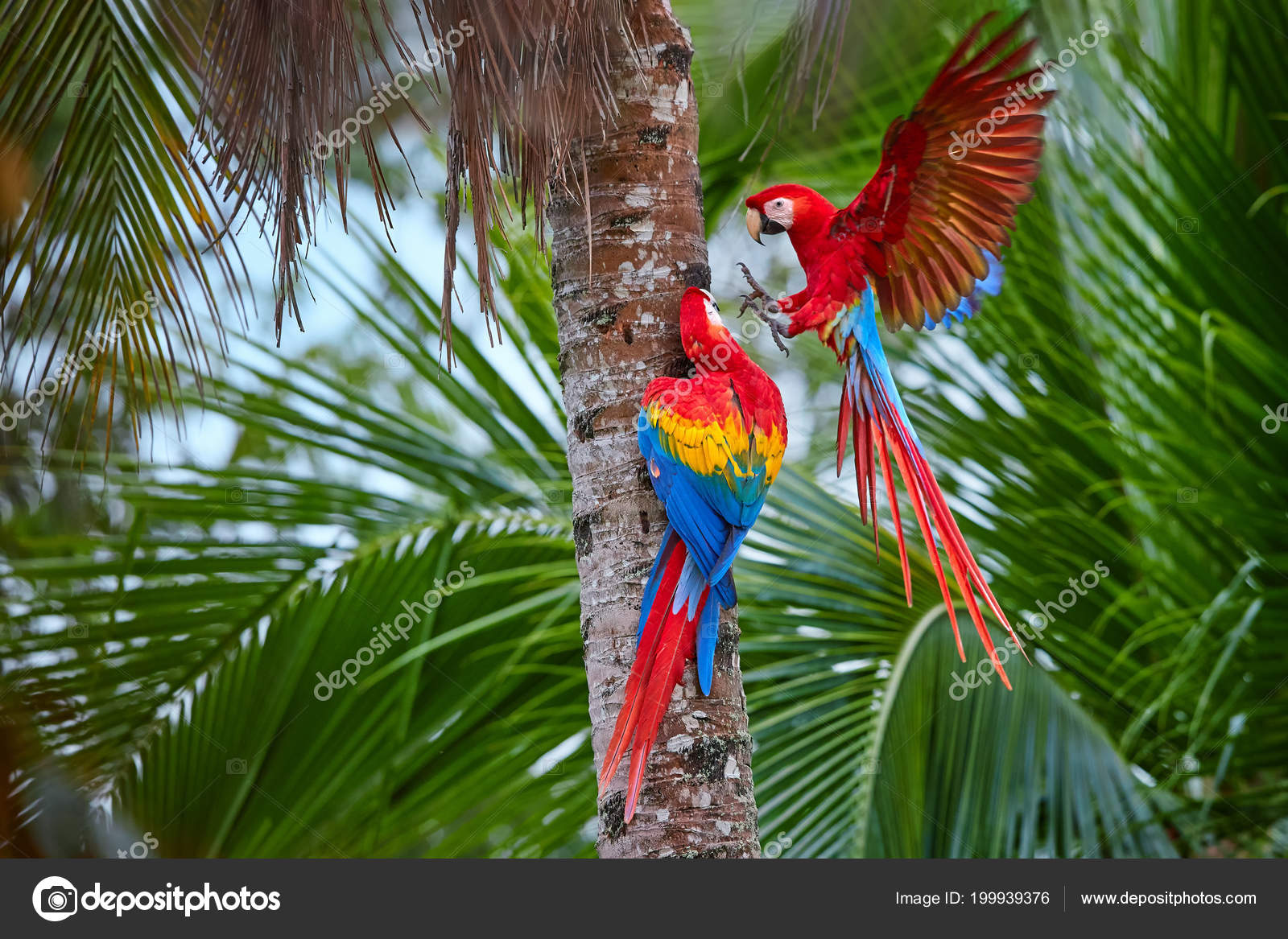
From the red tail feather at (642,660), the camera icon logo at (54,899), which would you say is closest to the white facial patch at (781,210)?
the red tail feather at (642,660)

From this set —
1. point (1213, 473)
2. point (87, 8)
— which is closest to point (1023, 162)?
point (1213, 473)

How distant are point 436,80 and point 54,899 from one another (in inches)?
40.3

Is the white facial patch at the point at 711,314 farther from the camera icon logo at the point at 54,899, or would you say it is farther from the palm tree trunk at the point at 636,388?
the camera icon logo at the point at 54,899

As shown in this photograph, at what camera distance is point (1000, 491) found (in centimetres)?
219

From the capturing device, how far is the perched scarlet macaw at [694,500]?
1017mm

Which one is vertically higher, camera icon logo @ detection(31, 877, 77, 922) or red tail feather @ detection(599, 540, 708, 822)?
red tail feather @ detection(599, 540, 708, 822)

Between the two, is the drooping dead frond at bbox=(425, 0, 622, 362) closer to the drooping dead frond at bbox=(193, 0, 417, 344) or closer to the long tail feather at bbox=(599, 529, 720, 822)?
the drooping dead frond at bbox=(193, 0, 417, 344)

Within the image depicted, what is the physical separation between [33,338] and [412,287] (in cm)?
78

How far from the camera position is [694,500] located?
1.04 meters

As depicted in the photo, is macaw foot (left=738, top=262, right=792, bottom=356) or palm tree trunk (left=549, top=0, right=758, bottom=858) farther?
macaw foot (left=738, top=262, right=792, bottom=356)

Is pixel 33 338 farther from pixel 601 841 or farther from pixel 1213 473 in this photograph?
pixel 1213 473

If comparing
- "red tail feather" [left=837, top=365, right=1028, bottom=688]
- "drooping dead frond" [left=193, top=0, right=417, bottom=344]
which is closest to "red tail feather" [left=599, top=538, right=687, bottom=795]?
"red tail feather" [left=837, top=365, right=1028, bottom=688]

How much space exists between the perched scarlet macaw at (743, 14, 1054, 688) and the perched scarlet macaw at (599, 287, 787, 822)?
0.38 feet

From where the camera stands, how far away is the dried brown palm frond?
109cm
